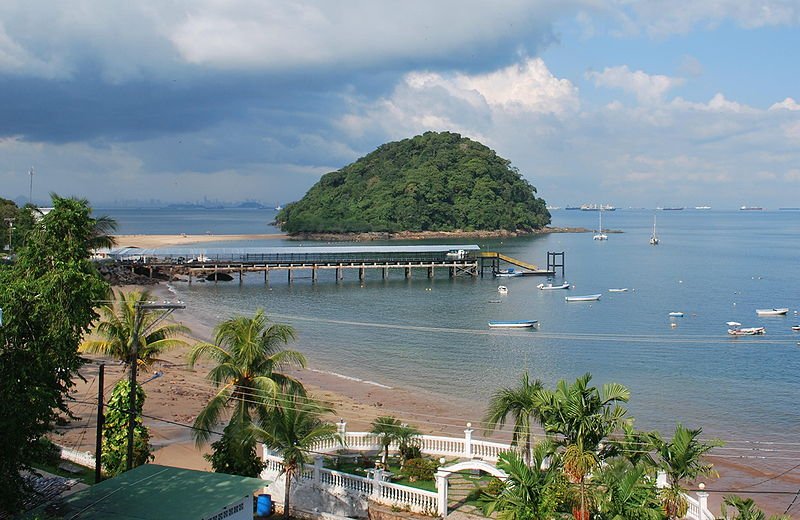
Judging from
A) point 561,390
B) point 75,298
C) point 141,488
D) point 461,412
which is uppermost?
point 75,298

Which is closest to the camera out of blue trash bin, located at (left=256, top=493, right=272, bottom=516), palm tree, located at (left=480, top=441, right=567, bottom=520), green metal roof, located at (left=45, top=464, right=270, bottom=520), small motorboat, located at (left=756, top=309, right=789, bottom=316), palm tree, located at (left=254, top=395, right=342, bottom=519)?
palm tree, located at (left=480, top=441, right=567, bottom=520)

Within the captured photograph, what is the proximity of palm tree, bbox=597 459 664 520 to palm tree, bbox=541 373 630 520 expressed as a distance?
42cm

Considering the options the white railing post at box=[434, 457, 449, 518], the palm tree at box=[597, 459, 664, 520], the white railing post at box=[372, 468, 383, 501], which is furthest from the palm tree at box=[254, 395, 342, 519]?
the palm tree at box=[597, 459, 664, 520]

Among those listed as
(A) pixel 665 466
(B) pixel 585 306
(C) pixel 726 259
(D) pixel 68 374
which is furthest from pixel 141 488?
(C) pixel 726 259

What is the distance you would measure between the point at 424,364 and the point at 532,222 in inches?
6007

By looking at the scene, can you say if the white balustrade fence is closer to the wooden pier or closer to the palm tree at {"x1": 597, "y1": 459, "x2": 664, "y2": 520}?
the palm tree at {"x1": 597, "y1": 459, "x2": 664, "y2": 520}

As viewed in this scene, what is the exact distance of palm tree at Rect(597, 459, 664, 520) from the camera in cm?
1351

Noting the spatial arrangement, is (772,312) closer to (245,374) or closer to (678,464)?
(678,464)

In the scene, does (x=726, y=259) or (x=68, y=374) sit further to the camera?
(x=726, y=259)

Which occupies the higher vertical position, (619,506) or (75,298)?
(75,298)

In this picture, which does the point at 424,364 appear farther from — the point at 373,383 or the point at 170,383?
the point at 170,383

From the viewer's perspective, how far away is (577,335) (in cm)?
5600

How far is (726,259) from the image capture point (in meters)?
120

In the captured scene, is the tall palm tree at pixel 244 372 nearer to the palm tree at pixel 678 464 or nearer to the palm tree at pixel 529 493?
the palm tree at pixel 529 493
